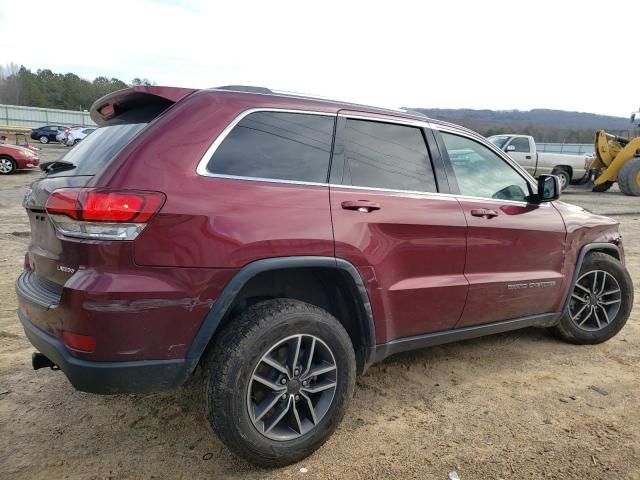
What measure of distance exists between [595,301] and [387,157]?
243 cm

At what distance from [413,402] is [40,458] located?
83.9 inches

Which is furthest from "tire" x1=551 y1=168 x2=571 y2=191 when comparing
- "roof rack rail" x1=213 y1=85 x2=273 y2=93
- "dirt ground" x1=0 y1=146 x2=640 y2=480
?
"roof rack rail" x1=213 y1=85 x2=273 y2=93

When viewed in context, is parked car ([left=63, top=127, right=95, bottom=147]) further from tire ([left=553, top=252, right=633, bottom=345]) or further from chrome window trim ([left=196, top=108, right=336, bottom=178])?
tire ([left=553, top=252, right=633, bottom=345])

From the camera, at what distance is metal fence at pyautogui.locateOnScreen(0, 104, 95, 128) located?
2044 inches

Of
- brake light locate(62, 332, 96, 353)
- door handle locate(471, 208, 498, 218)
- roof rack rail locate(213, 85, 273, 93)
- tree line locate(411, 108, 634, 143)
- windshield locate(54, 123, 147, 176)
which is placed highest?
tree line locate(411, 108, 634, 143)

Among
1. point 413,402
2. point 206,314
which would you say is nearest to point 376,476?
point 413,402

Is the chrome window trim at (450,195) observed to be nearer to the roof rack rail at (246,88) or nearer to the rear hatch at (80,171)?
the roof rack rail at (246,88)

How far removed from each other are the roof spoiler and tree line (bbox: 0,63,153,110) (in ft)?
258

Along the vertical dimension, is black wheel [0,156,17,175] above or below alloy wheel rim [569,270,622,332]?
below

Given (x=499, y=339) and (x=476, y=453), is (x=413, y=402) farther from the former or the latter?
(x=499, y=339)

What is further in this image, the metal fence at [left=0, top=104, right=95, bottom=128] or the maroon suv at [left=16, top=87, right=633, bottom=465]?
the metal fence at [left=0, top=104, right=95, bottom=128]

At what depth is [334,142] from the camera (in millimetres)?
2785

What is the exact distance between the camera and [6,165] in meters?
16.3

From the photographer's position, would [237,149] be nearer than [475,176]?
Yes
